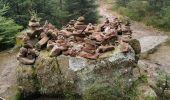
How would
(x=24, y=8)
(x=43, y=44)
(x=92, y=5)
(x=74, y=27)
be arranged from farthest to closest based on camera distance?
(x=92, y=5) < (x=24, y=8) < (x=74, y=27) < (x=43, y=44)

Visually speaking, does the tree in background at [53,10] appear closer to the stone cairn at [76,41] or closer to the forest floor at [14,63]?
the forest floor at [14,63]

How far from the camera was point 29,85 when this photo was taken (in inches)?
583

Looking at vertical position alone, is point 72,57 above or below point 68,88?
above

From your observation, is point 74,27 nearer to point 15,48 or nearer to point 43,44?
point 43,44

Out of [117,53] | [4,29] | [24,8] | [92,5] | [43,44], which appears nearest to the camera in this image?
[117,53]

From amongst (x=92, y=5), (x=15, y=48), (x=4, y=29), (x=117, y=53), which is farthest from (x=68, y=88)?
(x=92, y=5)

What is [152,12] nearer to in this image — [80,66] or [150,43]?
[150,43]

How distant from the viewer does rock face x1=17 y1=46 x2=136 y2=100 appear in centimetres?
1376

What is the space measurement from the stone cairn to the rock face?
27cm

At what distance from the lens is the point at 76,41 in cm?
1538

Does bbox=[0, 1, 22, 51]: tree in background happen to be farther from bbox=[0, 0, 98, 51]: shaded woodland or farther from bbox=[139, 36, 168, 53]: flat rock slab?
bbox=[139, 36, 168, 53]: flat rock slab

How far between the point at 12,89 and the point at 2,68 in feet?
7.55


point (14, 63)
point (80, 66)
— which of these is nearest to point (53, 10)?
point (14, 63)

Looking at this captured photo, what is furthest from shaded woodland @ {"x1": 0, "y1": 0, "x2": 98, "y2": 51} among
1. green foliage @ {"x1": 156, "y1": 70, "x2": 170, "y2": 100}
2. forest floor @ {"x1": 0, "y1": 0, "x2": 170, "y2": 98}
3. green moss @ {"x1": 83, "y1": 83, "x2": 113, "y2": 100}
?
green foliage @ {"x1": 156, "y1": 70, "x2": 170, "y2": 100}
